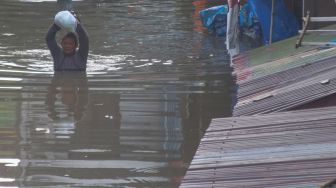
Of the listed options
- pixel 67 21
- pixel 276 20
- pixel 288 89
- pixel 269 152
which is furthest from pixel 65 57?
pixel 269 152

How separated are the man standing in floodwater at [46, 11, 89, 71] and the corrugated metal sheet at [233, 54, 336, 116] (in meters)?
5.24

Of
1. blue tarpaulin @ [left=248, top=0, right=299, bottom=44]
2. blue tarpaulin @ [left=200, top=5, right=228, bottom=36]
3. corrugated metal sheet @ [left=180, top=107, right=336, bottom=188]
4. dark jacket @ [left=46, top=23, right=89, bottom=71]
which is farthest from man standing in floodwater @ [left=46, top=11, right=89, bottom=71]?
corrugated metal sheet @ [left=180, top=107, right=336, bottom=188]

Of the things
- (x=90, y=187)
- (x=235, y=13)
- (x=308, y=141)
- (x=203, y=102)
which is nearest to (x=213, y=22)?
(x=235, y=13)

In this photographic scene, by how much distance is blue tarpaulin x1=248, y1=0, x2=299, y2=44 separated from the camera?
48.6 feet

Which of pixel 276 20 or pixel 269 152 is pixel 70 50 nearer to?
pixel 276 20

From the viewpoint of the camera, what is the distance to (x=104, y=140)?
8445 mm

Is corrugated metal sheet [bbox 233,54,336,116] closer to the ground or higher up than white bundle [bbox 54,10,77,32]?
higher up

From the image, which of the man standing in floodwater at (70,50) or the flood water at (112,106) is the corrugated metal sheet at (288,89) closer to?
the flood water at (112,106)

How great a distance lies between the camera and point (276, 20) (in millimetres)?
15047

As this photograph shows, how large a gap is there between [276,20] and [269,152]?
1037 cm

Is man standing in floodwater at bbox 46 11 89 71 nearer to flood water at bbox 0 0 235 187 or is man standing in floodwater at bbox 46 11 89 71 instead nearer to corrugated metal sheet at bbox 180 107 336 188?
flood water at bbox 0 0 235 187

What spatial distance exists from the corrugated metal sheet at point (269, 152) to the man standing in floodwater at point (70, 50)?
22.0 feet

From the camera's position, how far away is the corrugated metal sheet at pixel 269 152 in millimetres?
4340

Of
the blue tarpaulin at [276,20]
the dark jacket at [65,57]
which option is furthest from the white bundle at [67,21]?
the blue tarpaulin at [276,20]
